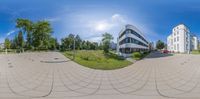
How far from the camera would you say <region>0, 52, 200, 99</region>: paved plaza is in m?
2.31

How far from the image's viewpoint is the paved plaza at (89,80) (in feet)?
7.59

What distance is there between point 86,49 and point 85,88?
84cm

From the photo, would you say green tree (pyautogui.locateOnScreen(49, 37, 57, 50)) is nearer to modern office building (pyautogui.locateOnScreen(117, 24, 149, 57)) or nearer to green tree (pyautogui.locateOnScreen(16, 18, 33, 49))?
green tree (pyautogui.locateOnScreen(16, 18, 33, 49))

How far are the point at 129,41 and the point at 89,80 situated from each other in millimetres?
1000

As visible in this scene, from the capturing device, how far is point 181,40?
2494 mm

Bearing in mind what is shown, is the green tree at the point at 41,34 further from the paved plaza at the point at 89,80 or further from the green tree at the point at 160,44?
the green tree at the point at 160,44

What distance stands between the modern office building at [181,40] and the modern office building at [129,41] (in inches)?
18.6

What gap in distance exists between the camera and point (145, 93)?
8.26ft

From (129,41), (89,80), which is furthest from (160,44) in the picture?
(89,80)

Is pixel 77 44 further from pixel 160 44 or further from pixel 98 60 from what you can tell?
pixel 160 44

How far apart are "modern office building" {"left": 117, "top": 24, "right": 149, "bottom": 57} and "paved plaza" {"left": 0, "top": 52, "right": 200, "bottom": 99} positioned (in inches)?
14.4

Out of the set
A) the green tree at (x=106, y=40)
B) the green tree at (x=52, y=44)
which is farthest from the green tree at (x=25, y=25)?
the green tree at (x=106, y=40)

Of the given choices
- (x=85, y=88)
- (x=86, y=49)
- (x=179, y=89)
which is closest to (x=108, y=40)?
(x=86, y=49)

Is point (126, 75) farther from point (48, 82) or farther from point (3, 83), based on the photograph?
point (3, 83)
